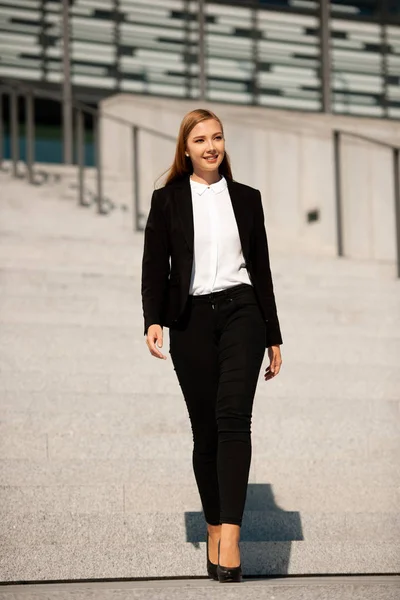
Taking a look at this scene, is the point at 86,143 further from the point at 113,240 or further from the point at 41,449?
the point at 41,449

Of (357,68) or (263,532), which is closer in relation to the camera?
(263,532)

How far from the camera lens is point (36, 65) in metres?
12.2

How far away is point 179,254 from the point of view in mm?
3348

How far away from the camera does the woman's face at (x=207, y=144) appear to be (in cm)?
336

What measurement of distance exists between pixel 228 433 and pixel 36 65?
9.60 meters

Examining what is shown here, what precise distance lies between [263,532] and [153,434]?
3.24ft

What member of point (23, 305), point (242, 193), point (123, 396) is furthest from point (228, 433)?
point (23, 305)

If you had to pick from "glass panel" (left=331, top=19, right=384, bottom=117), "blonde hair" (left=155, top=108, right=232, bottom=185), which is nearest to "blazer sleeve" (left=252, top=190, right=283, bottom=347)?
"blonde hair" (left=155, top=108, right=232, bottom=185)

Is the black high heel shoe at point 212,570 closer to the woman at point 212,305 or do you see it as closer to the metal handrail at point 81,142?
the woman at point 212,305

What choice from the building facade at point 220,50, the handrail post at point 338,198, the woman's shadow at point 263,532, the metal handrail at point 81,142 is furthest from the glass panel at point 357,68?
the woman's shadow at point 263,532

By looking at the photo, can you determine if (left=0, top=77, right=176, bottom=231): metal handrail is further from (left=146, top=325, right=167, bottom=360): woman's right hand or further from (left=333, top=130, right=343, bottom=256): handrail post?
(left=146, top=325, right=167, bottom=360): woman's right hand

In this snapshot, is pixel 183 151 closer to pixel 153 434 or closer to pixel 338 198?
pixel 153 434

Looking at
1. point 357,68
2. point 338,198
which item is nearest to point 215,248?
point 338,198

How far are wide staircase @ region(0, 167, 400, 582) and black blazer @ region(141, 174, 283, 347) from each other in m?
0.77
